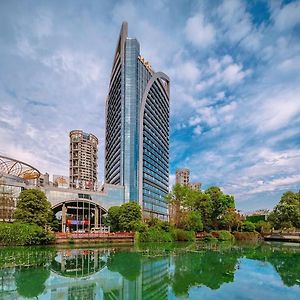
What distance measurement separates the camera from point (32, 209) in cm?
4650

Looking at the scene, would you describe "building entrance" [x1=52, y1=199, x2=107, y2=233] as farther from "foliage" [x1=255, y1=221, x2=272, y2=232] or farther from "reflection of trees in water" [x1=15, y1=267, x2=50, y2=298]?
"reflection of trees in water" [x1=15, y1=267, x2=50, y2=298]

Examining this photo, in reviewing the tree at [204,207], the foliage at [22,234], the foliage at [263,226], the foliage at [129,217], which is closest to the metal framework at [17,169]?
the foliage at [129,217]

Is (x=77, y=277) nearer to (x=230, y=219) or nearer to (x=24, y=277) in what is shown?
(x=24, y=277)

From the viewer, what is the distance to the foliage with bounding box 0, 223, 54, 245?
39.6 meters

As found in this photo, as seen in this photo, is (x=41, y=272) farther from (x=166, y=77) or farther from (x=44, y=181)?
(x=166, y=77)

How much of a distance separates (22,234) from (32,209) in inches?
252

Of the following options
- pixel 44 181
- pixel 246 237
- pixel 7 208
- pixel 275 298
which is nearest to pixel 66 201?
pixel 44 181

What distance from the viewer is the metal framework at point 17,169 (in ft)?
239

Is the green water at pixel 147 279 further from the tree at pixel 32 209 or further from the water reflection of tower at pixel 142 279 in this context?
the tree at pixel 32 209

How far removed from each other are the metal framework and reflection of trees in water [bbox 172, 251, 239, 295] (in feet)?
189

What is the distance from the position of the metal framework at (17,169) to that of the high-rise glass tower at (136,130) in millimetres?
29040

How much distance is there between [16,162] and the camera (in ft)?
244

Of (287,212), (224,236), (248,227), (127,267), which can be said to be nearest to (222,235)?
(224,236)

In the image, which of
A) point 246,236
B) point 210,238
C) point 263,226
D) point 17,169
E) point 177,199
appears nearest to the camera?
point 210,238
